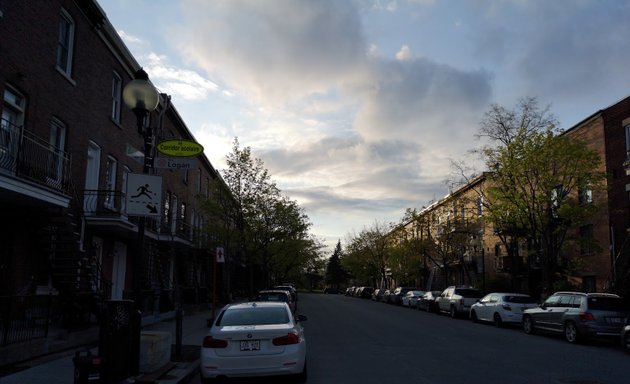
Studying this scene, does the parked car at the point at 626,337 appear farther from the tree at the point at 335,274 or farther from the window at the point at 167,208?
the tree at the point at 335,274

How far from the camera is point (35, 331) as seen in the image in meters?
11.5

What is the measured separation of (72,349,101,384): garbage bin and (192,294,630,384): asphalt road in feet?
13.0

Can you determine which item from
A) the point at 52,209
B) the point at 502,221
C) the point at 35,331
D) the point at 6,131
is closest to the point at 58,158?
the point at 52,209

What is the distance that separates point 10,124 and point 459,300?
23105 millimetres

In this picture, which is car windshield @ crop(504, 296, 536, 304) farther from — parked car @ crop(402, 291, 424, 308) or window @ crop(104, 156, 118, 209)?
parked car @ crop(402, 291, 424, 308)

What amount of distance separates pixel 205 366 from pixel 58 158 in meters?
9.35

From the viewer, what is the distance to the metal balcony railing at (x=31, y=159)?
41.9 ft

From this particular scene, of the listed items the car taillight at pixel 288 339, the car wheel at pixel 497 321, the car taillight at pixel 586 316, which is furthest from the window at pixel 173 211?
the car taillight at pixel 288 339

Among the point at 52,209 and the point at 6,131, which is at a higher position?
the point at 6,131

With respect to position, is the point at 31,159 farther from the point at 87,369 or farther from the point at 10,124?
the point at 87,369

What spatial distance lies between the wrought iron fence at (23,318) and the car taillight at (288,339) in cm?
498

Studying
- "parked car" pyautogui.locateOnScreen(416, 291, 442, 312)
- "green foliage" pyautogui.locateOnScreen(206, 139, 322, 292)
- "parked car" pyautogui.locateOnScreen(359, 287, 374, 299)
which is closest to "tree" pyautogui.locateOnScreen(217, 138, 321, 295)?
"green foliage" pyautogui.locateOnScreen(206, 139, 322, 292)

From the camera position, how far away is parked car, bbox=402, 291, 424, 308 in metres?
41.9

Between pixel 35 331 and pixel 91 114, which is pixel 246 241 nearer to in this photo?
pixel 91 114
